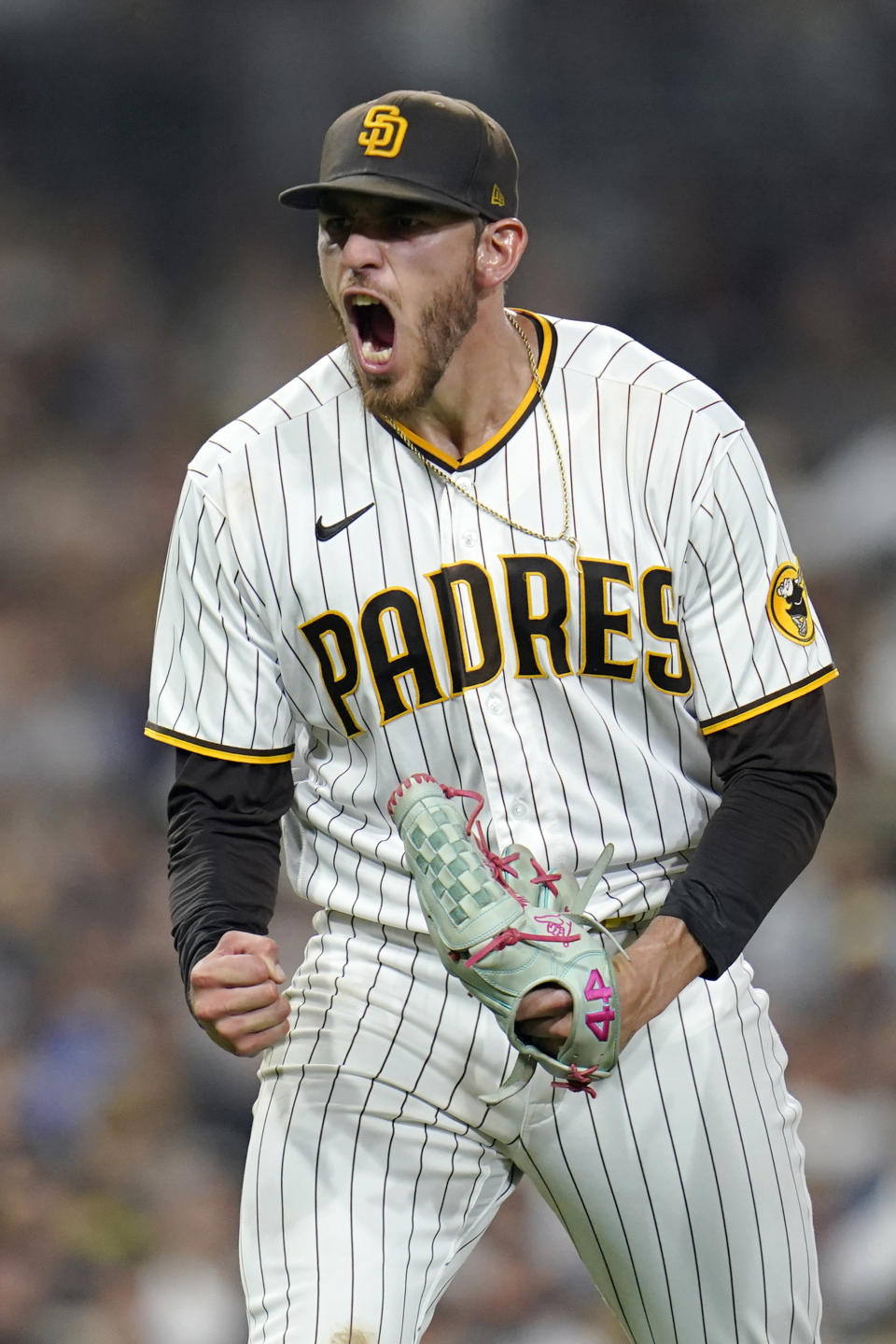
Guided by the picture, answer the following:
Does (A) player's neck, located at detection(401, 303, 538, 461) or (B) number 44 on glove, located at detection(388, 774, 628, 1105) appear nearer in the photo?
(B) number 44 on glove, located at detection(388, 774, 628, 1105)

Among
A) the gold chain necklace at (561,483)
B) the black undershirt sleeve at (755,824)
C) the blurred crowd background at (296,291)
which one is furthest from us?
the blurred crowd background at (296,291)

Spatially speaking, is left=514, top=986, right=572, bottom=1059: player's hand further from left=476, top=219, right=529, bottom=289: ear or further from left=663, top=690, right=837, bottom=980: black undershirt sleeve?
left=476, top=219, right=529, bottom=289: ear

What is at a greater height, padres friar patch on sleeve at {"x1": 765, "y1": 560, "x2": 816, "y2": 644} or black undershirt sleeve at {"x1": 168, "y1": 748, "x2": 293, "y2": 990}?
padres friar patch on sleeve at {"x1": 765, "y1": 560, "x2": 816, "y2": 644}

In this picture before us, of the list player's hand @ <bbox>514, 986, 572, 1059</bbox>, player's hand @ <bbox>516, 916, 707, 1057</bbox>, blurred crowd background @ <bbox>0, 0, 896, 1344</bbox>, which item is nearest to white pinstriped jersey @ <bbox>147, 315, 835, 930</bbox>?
player's hand @ <bbox>516, 916, 707, 1057</bbox>

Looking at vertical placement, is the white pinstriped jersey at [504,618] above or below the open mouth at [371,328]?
below

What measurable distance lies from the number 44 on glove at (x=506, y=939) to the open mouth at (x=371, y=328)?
41 cm

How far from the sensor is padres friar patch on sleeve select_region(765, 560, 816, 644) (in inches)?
63.3

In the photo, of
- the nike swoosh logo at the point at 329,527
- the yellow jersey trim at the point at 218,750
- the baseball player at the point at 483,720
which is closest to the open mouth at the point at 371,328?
the baseball player at the point at 483,720

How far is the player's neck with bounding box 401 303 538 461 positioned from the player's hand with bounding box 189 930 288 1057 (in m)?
0.55

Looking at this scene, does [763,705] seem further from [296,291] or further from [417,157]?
[296,291]

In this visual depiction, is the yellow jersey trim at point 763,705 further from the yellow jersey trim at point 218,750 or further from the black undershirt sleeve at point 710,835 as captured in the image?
the yellow jersey trim at point 218,750

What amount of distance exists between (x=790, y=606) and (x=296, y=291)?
2.27 metres

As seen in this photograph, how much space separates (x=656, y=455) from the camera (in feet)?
5.24

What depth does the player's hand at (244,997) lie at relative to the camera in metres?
1.36
